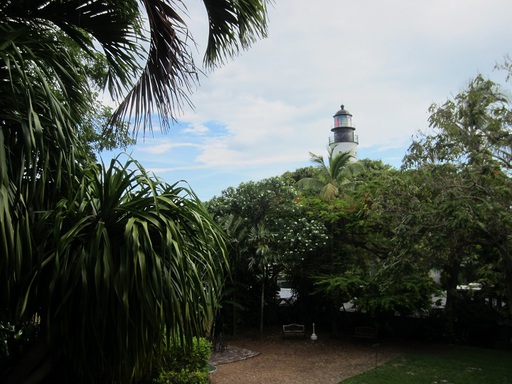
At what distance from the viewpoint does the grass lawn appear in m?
7.95

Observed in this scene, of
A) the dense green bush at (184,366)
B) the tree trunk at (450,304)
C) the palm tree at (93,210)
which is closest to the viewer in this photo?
the palm tree at (93,210)

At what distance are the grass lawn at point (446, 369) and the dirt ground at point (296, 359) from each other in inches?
16.1

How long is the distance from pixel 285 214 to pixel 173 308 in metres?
8.91

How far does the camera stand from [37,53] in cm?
310

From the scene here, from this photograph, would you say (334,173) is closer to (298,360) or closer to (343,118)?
(298,360)

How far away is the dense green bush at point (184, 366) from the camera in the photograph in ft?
17.9

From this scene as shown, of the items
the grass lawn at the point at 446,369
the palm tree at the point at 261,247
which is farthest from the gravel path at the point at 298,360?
the palm tree at the point at 261,247

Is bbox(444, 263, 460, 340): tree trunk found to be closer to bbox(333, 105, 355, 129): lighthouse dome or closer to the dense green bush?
the dense green bush

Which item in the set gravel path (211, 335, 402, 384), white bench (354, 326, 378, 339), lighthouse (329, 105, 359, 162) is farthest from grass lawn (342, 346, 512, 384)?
lighthouse (329, 105, 359, 162)

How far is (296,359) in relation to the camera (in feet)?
33.1

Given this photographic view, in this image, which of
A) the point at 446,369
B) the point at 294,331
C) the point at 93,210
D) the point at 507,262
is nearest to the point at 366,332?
the point at 294,331

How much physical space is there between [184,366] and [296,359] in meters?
4.84

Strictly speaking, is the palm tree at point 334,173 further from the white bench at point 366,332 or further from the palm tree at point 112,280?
the palm tree at point 112,280

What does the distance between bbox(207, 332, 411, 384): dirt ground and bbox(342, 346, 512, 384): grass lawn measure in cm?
41
